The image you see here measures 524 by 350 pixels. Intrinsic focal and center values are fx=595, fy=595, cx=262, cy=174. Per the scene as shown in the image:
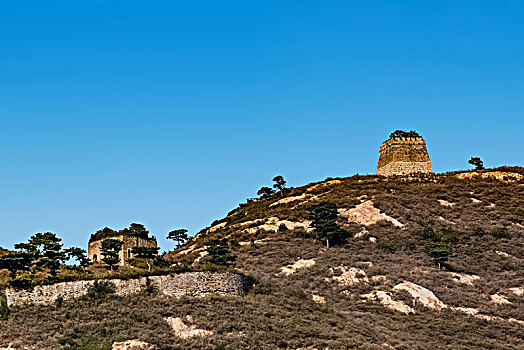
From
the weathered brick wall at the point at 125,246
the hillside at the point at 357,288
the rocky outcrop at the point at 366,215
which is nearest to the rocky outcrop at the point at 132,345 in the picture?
the hillside at the point at 357,288

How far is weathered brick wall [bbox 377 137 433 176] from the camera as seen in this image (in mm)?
82438

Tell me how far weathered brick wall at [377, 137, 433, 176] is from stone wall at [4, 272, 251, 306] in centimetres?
5079

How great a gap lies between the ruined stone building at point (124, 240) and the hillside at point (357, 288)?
14.0ft

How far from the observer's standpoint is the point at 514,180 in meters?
73.7

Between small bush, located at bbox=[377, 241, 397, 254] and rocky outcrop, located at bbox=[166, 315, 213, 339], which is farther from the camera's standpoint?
small bush, located at bbox=[377, 241, 397, 254]

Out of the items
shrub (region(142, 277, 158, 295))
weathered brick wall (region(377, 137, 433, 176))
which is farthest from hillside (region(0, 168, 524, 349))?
weathered brick wall (region(377, 137, 433, 176))

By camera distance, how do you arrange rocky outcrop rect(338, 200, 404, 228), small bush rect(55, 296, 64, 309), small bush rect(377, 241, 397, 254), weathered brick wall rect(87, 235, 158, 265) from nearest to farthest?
small bush rect(55, 296, 64, 309)
small bush rect(377, 241, 397, 254)
weathered brick wall rect(87, 235, 158, 265)
rocky outcrop rect(338, 200, 404, 228)

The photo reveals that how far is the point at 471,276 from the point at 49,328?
3042 cm

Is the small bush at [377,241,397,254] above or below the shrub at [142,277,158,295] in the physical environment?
above

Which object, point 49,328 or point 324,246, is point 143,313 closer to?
point 49,328

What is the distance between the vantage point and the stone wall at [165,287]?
30.6m

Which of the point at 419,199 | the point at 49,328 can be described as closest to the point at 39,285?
the point at 49,328

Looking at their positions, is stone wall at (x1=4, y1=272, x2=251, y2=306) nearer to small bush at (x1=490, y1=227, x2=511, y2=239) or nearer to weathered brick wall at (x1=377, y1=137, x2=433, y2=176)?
small bush at (x1=490, y1=227, x2=511, y2=239)

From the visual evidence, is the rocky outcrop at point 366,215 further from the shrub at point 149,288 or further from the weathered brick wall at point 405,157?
the shrub at point 149,288
